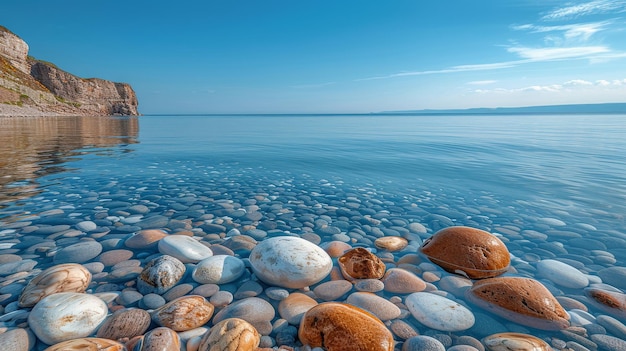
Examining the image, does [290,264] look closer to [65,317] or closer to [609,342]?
[65,317]

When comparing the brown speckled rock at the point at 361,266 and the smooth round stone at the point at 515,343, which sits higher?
the brown speckled rock at the point at 361,266

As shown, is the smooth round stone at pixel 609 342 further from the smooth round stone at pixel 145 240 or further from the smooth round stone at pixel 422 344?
the smooth round stone at pixel 145 240

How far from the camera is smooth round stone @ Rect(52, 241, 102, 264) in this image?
3354 millimetres

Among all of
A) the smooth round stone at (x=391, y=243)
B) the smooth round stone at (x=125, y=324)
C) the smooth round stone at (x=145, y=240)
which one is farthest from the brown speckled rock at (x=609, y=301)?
the smooth round stone at (x=145, y=240)

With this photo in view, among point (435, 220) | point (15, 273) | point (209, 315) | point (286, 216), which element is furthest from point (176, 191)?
point (435, 220)

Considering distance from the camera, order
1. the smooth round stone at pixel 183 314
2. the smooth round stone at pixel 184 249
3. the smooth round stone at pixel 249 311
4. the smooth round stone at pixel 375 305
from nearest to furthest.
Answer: the smooth round stone at pixel 183 314
the smooth round stone at pixel 249 311
the smooth round stone at pixel 375 305
the smooth round stone at pixel 184 249

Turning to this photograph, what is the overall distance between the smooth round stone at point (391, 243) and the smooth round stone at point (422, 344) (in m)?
1.71

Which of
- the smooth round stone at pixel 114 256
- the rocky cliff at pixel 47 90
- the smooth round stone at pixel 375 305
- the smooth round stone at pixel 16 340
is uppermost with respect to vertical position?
the rocky cliff at pixel 47 90

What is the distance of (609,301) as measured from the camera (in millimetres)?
2795

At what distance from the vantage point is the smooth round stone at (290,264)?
9.94 feet

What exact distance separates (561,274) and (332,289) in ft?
8.83

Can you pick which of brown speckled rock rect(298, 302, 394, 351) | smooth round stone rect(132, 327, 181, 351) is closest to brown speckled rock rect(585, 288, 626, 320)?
brown speckled rock rect(298, 302, 394, 351)

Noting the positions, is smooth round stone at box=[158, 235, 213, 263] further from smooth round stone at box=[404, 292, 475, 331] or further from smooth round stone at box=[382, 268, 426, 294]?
smooth round stone at box=[404, 292, 475, 331]

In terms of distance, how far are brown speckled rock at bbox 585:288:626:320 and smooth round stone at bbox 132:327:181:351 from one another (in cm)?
383
